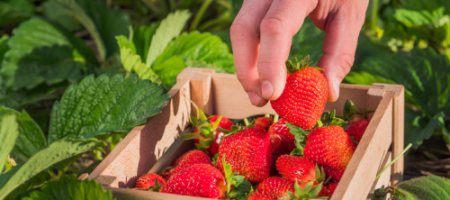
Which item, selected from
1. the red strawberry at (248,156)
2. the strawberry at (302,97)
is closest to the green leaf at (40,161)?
the red strawberry at (248,156)

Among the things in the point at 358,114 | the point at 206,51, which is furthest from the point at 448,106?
the point at 206,51

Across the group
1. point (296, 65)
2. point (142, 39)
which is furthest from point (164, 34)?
point (296, 65)

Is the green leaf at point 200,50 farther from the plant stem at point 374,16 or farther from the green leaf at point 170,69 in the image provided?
the plant stem at point 374,16

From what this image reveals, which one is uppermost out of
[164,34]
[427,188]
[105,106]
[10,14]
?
[10,14]

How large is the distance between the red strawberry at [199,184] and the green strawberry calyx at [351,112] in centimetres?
35

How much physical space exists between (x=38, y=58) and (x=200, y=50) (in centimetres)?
59

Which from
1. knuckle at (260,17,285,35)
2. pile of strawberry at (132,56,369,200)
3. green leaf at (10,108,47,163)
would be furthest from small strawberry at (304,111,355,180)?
green leaf at (10,108,47,163)

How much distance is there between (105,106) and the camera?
881 mm

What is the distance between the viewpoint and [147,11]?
2.44m

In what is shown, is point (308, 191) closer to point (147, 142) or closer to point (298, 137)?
point (298, 137)

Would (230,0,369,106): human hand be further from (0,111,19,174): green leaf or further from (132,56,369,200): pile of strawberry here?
(0,111,19,174): green leaf

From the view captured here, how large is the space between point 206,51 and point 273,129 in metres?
0.51

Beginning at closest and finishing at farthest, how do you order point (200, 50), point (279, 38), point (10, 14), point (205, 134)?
point (279, 38), point (205, 134), point (200, 50), point (10, 14)

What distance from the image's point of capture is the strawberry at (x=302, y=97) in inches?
28.4
